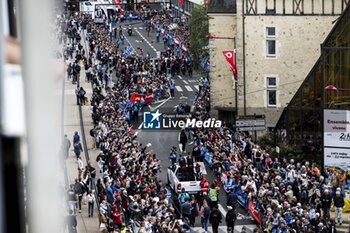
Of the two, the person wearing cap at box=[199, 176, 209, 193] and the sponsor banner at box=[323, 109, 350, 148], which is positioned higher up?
the sponsor banner at box=[323, 109, 350, 148]

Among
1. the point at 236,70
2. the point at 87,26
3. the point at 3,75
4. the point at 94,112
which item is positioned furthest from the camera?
the point at 87,26

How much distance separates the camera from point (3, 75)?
7.83ft

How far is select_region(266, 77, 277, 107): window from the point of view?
56253 mm

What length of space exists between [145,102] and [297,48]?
1109 centimetres

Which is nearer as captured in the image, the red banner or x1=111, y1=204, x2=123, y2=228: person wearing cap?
x1=111, y1=204, x2=123, y2=228: person wearing cap

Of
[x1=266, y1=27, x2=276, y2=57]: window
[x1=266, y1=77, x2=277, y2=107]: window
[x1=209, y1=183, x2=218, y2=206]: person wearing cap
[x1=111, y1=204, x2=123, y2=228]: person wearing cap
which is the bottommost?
[x1=209, y1=183, x2=218, y2=206]: person wearing cap

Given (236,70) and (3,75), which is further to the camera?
(236,70)

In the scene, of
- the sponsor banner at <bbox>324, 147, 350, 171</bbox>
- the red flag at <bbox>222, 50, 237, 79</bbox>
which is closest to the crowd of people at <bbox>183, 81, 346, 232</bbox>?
the sponsor banner at <bbox>324, 147, 350, 171</bbox>

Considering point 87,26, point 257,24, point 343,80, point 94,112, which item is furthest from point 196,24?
point 343,80

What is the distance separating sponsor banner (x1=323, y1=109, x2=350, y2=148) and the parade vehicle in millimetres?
5260

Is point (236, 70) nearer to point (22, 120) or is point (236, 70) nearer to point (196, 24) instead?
point (196, 24)

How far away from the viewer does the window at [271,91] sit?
185ft

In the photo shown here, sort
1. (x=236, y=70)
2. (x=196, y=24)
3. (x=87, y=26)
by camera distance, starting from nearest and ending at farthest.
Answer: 1. (x=236, y=70)
2. (x=196, y=24)
3. (x=87, y=26)

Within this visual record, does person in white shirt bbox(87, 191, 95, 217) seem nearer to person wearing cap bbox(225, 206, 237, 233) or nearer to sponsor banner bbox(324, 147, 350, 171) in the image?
person wearing cap bbox(225, 206, 237, 233)
